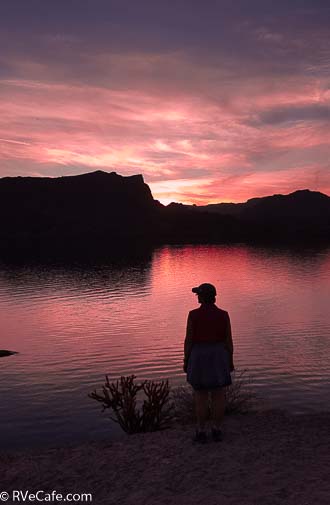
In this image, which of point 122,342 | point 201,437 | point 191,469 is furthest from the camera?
point 122,342

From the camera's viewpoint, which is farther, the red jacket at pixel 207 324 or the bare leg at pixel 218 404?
the bare leg at pixel 218 404

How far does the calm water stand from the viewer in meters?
15.6

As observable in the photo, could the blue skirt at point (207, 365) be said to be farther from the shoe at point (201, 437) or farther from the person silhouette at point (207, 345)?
the shoe at point (201, 437)

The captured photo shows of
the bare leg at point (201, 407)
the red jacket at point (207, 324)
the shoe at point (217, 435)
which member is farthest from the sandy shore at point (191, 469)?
the red jacket at point (207, 324)

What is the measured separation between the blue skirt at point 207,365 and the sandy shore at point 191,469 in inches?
41.6

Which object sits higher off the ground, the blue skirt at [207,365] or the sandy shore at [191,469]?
the blue skirt at [207,365]

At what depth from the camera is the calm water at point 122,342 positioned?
1558 centimetres

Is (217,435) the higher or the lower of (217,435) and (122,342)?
the higher

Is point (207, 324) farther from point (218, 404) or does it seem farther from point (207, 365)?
point (218, 404)

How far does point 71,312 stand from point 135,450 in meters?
35.7

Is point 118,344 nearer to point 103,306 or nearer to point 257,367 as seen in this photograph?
point 257,367

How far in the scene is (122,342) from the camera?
96.5 ft

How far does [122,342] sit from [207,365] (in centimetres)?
2173

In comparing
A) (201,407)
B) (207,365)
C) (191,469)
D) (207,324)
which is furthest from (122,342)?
(191,469)
